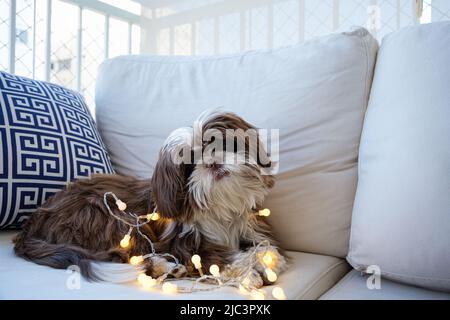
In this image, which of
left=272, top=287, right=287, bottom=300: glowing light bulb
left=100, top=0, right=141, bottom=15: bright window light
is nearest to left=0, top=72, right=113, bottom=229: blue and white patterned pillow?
left=272, top=287, right=287, bottom=300: glowing light bulb

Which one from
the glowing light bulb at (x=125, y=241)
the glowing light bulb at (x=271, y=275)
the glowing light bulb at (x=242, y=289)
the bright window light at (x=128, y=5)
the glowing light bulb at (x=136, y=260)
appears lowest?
the glowing light bulb at (x=242, y=289)

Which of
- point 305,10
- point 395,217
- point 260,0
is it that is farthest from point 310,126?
point 260,0

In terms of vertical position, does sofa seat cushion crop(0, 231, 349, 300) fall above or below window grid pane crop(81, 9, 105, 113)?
below

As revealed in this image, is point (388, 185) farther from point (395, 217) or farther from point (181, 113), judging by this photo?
point (181, 113)

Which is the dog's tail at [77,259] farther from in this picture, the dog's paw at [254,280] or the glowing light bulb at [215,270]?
the dog's paw at [254,280]

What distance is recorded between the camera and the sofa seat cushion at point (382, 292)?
0.98 metres

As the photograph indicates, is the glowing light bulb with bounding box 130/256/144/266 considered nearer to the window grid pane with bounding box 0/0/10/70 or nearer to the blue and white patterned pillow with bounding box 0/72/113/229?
the blue and white patterned pillow with bounding box 0/72/113/229

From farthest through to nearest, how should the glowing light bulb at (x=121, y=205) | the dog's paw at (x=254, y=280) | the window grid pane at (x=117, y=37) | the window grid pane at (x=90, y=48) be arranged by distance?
the window grid pane at (x=117, y=37) < the window grid pane at (x=90, y=48) < the glowing light bulb at (x=121, y=205) < the dog's paw at (x=254, y=280)

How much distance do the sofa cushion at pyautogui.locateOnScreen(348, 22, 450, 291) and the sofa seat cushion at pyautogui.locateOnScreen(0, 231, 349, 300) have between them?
0.12 meters

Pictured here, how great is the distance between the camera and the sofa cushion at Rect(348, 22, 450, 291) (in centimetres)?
95

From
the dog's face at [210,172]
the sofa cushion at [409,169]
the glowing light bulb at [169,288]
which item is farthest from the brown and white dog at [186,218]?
the sofa cushion at [409,169]

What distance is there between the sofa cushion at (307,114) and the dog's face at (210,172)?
217 millimetres

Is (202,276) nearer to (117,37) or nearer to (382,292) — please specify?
(382,292)
